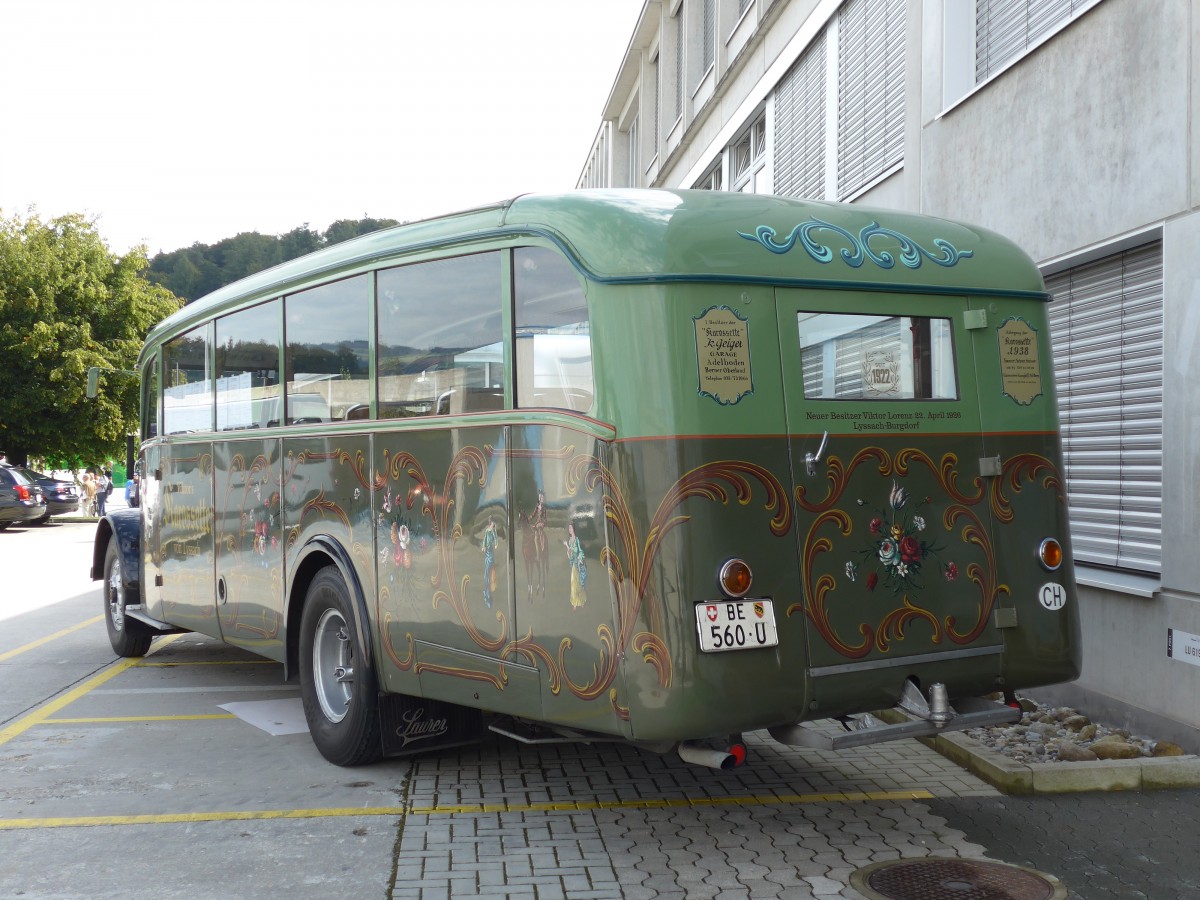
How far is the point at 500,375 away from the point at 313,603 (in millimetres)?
2138

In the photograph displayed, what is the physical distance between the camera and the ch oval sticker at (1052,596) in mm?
5480

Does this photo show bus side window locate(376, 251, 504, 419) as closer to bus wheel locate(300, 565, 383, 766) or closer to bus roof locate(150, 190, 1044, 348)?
bus roof locate(150, 190, 1044, 348)

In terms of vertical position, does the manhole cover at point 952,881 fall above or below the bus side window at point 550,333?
below

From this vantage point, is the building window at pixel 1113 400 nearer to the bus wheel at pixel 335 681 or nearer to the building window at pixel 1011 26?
the building window at pixel 1011 26

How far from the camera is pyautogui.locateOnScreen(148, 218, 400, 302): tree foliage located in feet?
148

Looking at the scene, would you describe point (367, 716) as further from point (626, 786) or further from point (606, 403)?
point (606, 403)

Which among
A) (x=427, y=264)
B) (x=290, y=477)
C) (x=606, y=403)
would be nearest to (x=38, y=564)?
(x=290, y=477)

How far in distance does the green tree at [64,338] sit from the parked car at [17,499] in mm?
7403

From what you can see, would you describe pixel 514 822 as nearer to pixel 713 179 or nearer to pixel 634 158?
pixel 713 179

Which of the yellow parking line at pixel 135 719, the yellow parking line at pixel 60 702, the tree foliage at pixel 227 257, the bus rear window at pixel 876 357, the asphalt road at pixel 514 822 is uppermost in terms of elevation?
the tree foliage at pixel 227 257

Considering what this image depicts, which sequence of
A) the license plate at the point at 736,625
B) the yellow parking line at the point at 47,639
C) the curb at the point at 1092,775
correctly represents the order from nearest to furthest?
the license plate at the point at 736,625, the curb at the point at 1092,775, the yellow parking line at the point at 47,639

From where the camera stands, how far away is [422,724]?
21.0 feet

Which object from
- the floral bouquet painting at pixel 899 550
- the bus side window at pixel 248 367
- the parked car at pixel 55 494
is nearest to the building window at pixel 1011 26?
the floral bouquet painting at pixel 899 550

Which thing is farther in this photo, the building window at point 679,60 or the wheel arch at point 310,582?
the building window at point 679,60
